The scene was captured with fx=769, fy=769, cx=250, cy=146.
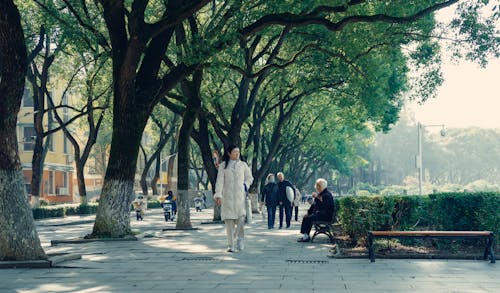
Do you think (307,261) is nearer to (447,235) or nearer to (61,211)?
(447,235)

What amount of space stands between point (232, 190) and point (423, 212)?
338 centimetres

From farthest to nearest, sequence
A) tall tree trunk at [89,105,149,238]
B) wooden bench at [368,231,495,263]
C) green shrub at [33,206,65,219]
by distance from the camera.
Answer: green shrub at [33,206,65,219] → tall tree trunk at [89,105,149,238] → wooden bench at [368,231,495,263]

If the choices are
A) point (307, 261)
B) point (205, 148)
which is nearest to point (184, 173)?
point (205, 148)

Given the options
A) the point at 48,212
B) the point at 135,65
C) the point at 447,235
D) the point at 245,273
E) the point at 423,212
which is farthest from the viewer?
the point at 48,212

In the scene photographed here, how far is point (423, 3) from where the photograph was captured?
61.9 feet

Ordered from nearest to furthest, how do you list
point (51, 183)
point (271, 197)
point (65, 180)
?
point (271, 197), point (51, 183), point (65, 180)

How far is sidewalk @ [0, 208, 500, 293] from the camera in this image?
8789 mm

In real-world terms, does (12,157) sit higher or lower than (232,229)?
higher

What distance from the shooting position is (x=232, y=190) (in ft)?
44.7

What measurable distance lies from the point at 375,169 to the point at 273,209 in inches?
3827

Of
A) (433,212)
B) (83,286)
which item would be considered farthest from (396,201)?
(83,286)

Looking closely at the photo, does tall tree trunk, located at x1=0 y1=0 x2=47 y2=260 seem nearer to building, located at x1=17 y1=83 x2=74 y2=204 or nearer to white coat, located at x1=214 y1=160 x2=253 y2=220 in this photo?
white coat, located at x1=214 y1=160 x2=253 y2=220

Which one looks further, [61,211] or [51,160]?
[51,160]

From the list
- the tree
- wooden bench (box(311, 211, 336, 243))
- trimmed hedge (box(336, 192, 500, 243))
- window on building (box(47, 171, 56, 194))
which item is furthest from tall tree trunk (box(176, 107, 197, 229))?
window on building (box(47, 171, 56, 194))
